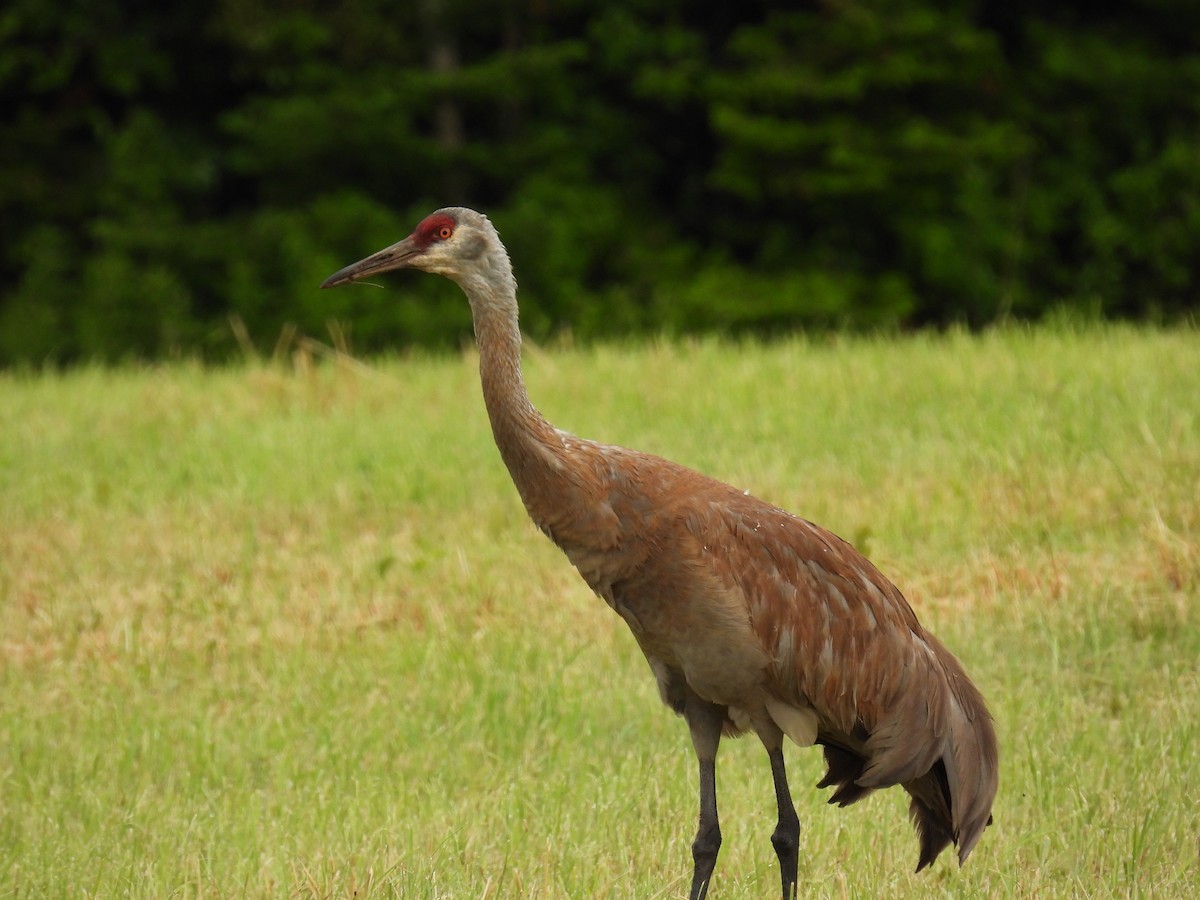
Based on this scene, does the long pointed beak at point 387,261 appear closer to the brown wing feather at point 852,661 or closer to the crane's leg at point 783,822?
the brown wing feather at point 852,661

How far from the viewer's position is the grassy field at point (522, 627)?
15.8 feet

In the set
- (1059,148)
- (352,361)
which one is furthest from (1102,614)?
(1059,148)

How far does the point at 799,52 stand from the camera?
58.1 ft

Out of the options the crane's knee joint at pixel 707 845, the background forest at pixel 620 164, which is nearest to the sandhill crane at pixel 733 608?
the crane's knee joint at pixel 707 845

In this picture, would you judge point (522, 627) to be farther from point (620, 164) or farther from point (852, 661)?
point (620, 164)

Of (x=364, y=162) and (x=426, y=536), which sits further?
(x=364, y=162)

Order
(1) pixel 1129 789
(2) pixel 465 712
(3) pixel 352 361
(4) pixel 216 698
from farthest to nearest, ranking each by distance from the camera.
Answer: (3) pixel 352 361
(4) pixel 216 698
(2) pixel 465 712
(1) pixel 1129 789

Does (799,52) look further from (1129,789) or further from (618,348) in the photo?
(1129,789)

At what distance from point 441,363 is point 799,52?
24.6ft

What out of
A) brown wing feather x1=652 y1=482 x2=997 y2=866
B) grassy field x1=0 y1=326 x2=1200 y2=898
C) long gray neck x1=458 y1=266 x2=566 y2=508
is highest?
long gray neck x1=458 y1=266 x2=566 y2=508

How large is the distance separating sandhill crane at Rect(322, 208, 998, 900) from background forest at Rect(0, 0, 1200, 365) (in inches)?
486

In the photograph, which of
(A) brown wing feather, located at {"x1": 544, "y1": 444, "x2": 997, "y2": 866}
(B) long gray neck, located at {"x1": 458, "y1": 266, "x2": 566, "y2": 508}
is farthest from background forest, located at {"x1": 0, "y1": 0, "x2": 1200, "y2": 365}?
(A) brown wing feather, located at {"x1": 544, "y1": 444, "x2": 997, "y2": 866}

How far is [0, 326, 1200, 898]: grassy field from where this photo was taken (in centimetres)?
480

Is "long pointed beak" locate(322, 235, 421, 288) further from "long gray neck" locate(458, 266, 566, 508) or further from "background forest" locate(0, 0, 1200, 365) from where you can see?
"background forest" locate(0, 0, 1200, 365)
